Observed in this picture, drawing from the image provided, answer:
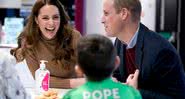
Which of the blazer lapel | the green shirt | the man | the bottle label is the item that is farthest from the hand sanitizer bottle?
the green shirt

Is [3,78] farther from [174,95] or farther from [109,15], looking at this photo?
[174,95]

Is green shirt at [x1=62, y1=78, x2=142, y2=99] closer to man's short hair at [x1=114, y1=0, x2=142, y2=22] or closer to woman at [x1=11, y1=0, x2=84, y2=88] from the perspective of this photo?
man's short hair at [x1=114, y1=0, x2=142, y2=22]

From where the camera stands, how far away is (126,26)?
6.94ft

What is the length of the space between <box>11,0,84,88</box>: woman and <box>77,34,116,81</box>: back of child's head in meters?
1.32

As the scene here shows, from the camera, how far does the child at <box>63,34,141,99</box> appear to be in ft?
4.68

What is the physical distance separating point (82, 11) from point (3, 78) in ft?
9.72

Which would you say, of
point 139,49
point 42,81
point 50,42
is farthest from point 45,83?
point 139,49

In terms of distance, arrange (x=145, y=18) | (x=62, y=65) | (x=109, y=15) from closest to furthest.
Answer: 1. (x=109, y=15)
2. (x=62, y=65)
3. (x=145, y=18)

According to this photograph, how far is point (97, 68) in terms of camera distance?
56.3 inches

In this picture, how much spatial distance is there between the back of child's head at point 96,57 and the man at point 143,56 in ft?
1.83

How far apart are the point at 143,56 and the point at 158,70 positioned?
11cm

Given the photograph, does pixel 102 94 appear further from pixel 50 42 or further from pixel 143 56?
pixel 50 42

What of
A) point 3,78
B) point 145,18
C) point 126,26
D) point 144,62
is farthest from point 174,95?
point 145,18

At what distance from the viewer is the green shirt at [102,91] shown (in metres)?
1.42
